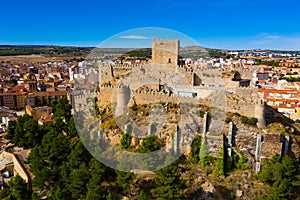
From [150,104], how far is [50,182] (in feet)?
17.7

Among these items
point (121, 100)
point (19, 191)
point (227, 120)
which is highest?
point (121, 100)

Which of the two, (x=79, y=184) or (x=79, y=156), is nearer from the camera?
(x=79, y=184)

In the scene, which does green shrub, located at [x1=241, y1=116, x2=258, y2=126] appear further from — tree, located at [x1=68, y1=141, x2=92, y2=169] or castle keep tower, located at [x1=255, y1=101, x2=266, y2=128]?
tree, located at [x1=68, y1=141, x2=92, y2=169]

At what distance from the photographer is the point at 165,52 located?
14727mm

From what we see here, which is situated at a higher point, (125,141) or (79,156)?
(125,141)

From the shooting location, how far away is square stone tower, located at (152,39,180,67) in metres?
14.2

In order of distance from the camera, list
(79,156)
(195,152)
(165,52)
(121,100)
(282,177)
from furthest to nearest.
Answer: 1. (165,52)
2. (121,100)
3. (79,156)
4. (195,152)
5. (282,177)

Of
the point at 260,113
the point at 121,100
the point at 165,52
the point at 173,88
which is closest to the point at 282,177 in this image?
the point at 260,113

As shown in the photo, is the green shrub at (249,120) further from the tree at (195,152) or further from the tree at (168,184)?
the tree at (168,184)

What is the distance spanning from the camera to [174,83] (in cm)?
1385

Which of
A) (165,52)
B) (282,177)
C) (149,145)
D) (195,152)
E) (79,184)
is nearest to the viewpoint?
(282,177)

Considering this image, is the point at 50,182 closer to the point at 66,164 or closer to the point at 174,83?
the point at 66,164

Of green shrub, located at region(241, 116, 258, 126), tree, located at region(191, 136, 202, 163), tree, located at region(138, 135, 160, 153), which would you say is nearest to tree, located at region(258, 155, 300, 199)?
green shrub, located at region(241, 116, 258, 126)

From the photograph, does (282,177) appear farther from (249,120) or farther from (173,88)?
(173,88)
